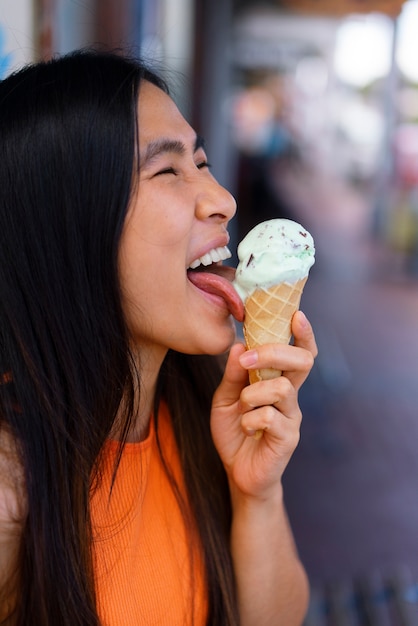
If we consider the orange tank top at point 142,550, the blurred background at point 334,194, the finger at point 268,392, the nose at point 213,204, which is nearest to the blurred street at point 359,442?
the blurred background at point 334,194

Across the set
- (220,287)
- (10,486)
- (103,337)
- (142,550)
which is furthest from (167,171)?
(142,550)

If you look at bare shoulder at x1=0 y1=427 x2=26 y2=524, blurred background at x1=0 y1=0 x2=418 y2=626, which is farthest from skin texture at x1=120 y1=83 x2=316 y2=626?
blurred background at x1=0 y1=0 x2=418 y2=626

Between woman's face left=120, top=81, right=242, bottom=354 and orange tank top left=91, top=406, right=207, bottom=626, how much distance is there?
33cm

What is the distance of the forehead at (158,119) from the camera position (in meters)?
Answer: 1.67

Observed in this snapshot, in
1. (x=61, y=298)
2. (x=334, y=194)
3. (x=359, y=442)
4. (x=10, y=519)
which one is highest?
(x=61, y=298)

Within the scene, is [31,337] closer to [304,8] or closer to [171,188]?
[171,188]

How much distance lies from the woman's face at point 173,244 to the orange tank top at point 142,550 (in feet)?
1.09

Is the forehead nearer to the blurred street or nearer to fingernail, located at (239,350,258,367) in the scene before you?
fingernail, located at (239,350,258,367)

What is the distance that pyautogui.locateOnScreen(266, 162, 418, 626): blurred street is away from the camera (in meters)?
4.21

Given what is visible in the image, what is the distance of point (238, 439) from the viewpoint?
1.95 m

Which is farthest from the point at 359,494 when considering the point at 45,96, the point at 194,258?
the point at 45,96

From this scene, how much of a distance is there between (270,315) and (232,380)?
196 mm

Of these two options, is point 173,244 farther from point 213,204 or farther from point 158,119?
point 158,119

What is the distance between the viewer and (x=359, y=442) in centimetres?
550
